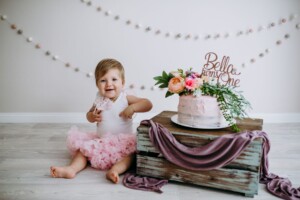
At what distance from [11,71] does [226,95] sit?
215cm

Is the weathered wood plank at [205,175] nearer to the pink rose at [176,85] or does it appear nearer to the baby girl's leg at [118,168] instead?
the baby girl's leg at [118,168]

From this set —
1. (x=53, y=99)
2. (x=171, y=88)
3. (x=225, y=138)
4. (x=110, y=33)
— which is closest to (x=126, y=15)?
(x=110, y=33)

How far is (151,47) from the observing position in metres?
2.74

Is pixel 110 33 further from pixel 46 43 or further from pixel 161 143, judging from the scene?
pixel 161 143

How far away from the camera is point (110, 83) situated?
1.79m

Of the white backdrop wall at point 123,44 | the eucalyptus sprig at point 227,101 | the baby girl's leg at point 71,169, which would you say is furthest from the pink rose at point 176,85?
the white backdrop wall at point 123,44

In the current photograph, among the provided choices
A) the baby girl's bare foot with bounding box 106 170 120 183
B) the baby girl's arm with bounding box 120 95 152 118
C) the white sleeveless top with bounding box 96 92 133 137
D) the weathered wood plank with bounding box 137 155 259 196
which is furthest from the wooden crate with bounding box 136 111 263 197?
the white sleeveless top with bounding box 96 92 133 137

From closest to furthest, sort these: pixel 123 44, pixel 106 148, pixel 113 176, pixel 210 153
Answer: pixel 210 153 < pixel 113 176 < pixel 106 148 < pixel 123 44

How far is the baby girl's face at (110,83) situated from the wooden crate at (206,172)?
0.41 meters

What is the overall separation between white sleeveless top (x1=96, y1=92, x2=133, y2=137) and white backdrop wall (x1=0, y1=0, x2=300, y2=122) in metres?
0.91

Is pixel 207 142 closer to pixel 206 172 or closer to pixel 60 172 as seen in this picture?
pixel 206 172

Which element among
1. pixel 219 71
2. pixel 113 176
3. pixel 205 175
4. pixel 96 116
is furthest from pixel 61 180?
pixel 219 71

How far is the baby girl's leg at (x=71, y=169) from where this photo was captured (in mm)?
1521

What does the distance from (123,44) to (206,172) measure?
168 centimetres
